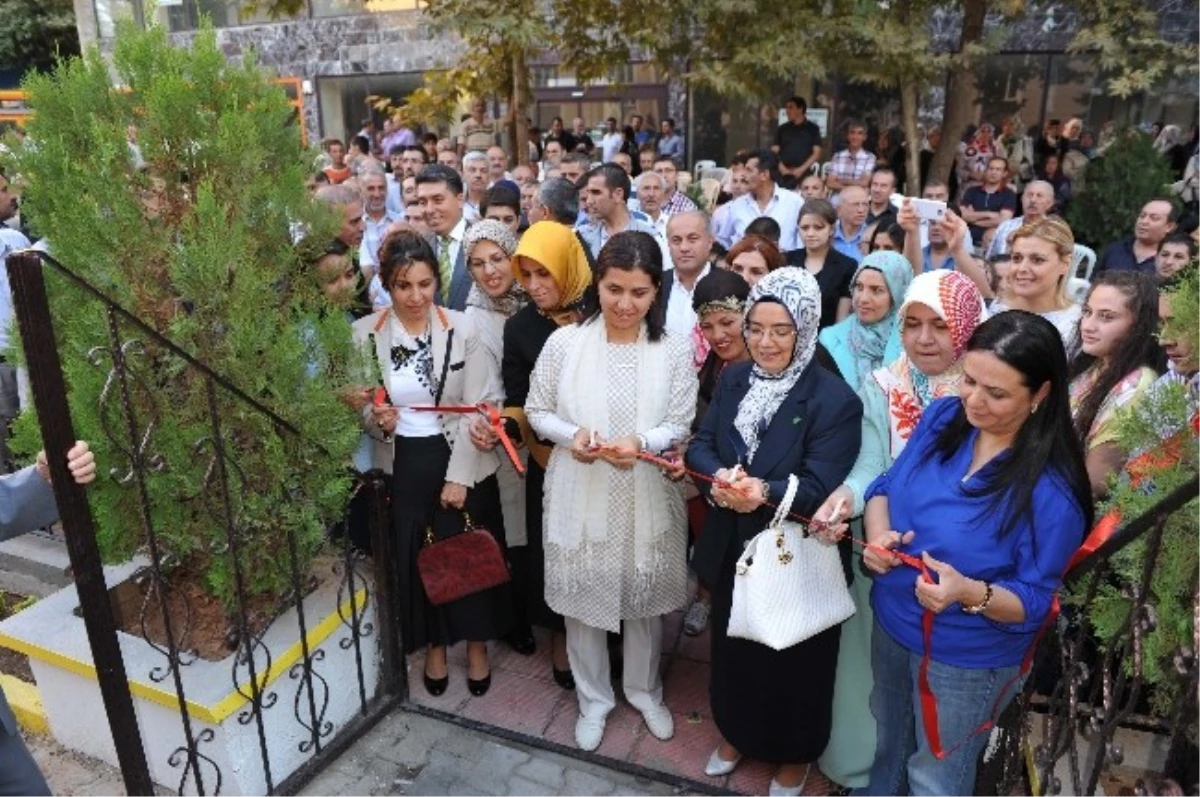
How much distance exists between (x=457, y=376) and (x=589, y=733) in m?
1.56

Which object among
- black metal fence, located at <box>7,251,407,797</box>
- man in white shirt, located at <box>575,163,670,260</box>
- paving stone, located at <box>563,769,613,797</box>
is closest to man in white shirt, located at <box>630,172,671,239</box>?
man in white shirt, located at <box>575,163,670,260</box>

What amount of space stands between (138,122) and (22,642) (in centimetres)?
197

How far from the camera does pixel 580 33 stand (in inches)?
366

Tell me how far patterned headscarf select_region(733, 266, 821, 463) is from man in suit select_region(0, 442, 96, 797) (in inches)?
79.1

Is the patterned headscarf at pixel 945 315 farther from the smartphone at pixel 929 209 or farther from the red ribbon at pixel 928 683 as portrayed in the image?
the smartphone at pixel 929 209

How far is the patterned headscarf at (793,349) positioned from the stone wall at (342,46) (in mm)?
16667

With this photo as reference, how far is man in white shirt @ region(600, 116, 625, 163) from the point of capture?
1530 cm

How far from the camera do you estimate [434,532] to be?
12.6 ft

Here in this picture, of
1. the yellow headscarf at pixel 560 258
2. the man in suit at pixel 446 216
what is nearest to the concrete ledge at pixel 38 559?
the man in suit at pixel 446 216

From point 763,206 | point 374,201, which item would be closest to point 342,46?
point 374,201

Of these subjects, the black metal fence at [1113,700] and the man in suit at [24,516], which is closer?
the black metal fence at [1113,700]

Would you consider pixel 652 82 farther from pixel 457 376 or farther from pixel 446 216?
pixel 457 376

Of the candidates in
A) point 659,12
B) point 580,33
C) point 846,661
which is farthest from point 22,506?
point 580,33

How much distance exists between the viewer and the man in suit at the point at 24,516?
237cm
